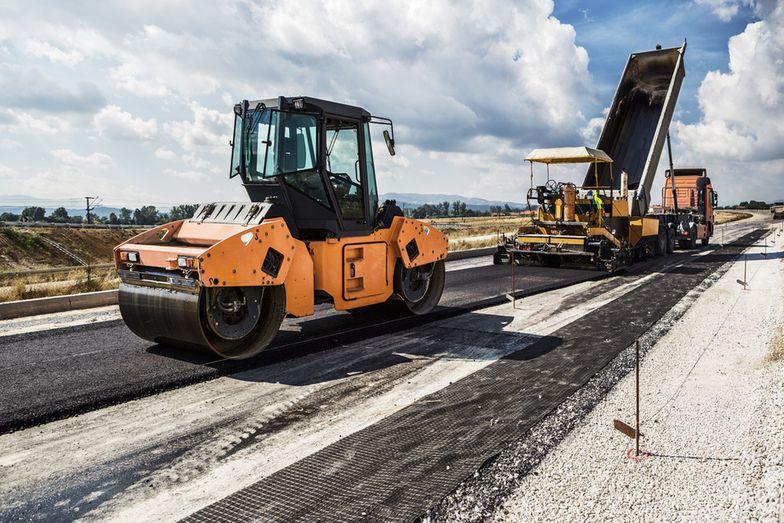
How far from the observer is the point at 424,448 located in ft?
12.7

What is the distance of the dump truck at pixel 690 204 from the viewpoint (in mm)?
21109

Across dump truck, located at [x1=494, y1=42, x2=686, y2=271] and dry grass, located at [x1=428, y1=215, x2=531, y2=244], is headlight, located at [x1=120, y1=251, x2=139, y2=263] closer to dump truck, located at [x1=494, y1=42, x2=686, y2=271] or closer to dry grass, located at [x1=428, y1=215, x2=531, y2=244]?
dump truck, located at [x1=494, y1=42, x2=686, y2=271]

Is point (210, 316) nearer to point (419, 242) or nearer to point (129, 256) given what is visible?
point (129, 256)

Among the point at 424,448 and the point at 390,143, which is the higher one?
the point at 390,143

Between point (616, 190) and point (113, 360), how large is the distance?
13.7 m

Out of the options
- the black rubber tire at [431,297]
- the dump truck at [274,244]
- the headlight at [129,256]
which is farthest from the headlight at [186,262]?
the black rubber tire at [431,297]

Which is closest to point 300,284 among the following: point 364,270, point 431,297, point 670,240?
point 364,270

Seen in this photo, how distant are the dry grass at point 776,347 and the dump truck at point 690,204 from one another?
552 inches

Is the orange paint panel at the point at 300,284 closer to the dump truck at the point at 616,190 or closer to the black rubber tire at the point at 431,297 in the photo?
the black rubber tire at the point at 431,297

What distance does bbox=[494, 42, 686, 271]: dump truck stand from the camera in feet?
46.2

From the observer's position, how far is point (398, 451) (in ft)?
12.6

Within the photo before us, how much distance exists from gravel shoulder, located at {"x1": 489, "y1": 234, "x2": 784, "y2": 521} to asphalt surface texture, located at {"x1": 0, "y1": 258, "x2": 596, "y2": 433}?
3306 mm

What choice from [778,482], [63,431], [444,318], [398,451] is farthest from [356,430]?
[444,318]

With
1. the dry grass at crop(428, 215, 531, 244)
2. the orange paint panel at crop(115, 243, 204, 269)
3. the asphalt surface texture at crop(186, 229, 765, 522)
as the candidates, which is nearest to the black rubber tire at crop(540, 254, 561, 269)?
the dry grass at crop(428, 215, 531, 244)
